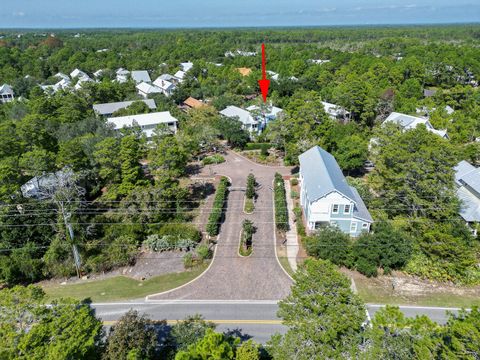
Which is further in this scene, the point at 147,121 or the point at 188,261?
the point at 147,121

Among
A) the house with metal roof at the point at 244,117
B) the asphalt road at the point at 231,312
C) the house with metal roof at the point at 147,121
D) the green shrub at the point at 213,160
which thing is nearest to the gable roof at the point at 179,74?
the house with metal roof at the point at 244,117

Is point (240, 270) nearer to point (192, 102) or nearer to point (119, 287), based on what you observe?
point (119, 287)

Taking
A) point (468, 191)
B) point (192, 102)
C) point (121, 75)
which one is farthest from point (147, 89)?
point (468, 191)

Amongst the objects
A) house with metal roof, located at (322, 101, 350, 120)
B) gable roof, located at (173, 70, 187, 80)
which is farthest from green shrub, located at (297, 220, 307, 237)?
gable roof, located at (173, 70, 187, 80)

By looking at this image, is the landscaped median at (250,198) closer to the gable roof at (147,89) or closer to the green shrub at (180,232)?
the green shrub at (180,232)

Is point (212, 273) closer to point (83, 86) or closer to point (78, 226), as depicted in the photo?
point (78, 226)

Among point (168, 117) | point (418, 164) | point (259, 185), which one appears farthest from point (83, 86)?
point (418, 164)
